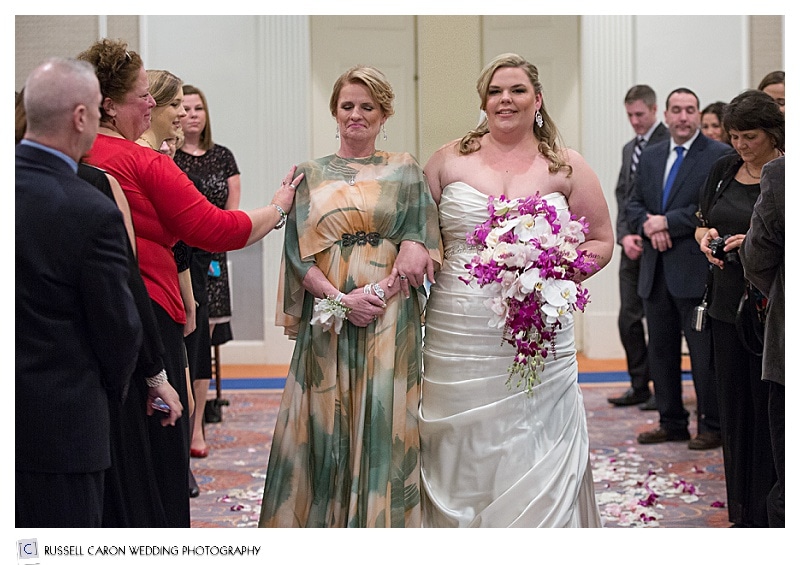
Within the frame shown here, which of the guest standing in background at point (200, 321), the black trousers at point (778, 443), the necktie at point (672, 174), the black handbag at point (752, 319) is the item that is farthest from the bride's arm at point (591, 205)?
the necktie at point (672, 174)

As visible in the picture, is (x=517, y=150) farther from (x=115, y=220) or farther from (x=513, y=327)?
(x=115, y=220)

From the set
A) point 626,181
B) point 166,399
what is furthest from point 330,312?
point 626,181

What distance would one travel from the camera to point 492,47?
9180mm

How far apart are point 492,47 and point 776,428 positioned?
6.07 m

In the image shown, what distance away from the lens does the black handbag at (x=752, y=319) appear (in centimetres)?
409

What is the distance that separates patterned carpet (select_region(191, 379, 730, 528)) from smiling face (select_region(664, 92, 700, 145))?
1.87 meters

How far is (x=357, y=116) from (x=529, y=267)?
34.2 inches

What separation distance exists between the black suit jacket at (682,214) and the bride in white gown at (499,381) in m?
2.14

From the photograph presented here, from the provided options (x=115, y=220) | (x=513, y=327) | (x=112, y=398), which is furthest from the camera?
(x=513, y=327)

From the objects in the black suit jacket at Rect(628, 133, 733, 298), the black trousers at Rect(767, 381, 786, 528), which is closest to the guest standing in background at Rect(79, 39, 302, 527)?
the black trousers at Rect(767, 381, 786, 528)

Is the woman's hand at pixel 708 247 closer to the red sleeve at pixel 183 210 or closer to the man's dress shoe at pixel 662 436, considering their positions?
the man's dress shoe at pixel 662 436

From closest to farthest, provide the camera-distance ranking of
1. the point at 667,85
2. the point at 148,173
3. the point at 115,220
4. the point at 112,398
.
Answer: the point at 115,220
the point at 112,398
the point at 148,173
the point at 667,85

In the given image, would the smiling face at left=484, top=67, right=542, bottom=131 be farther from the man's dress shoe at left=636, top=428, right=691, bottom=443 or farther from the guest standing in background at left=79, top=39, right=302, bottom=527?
the man's dress shoe at left=636, top=428, right=691, bottom=443
